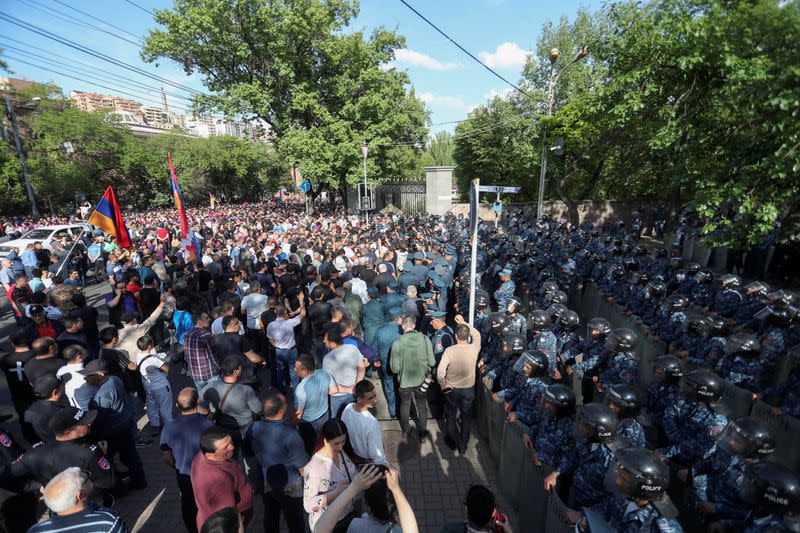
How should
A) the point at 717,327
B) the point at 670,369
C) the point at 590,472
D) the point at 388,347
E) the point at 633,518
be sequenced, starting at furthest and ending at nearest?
1. the point at 388,347
2. the point at 717,327
3. the point at 670,369
4. the point at 590,472
5. the point at 633,518

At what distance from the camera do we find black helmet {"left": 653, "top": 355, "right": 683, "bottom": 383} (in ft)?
13.3

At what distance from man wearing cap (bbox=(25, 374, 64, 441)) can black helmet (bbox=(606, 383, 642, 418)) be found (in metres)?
5.13

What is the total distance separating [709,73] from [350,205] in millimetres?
25382

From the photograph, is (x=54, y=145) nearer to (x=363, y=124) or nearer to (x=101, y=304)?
(x=363, y=124)

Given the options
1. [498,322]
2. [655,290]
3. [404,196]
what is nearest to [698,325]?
[655,290]

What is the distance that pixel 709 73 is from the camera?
880 centimetres

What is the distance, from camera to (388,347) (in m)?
5.91

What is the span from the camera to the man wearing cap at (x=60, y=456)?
3.33 m

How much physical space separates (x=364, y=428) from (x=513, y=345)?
1996 millimetres

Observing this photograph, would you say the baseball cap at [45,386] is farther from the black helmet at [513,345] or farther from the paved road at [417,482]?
the black helmet at [513,345]

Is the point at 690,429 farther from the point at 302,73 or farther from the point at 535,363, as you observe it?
the point at 302,73

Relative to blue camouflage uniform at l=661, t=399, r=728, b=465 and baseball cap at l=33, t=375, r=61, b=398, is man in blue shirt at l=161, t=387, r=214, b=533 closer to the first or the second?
baseball cap at l=33, t=375, r=61, b=398

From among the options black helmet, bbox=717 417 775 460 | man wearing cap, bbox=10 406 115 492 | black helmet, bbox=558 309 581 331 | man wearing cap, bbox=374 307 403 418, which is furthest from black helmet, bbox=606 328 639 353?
man wearing cap, bbox=10 406 115 492

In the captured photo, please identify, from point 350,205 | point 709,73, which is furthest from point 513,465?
point 350,205
